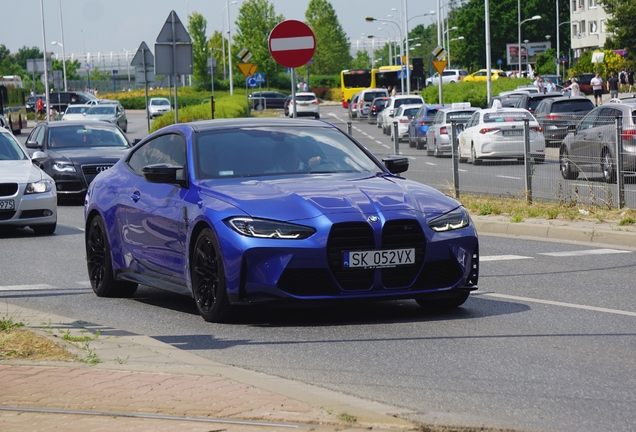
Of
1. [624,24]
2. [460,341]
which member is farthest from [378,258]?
[624,24]

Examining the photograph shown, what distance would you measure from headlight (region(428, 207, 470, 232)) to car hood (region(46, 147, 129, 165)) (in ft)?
47.2

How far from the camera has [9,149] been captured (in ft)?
58.3

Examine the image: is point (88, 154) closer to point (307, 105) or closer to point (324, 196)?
point (324, 196)

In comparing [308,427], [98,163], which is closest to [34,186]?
[98,163]

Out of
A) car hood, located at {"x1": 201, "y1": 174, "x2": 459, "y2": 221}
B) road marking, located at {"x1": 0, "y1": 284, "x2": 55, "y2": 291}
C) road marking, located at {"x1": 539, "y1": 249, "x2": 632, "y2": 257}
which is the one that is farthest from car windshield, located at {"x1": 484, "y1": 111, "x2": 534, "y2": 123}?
car hood, located at {"x1": 201, "y1": 174, "x2": 459, "y2": 221}

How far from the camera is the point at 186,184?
8734mm

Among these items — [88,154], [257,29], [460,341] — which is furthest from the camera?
[257,29]

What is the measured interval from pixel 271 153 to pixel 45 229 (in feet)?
28.9

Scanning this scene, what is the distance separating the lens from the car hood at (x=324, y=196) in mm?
7793

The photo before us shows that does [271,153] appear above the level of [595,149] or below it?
above

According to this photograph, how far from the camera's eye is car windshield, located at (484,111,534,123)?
24922mm

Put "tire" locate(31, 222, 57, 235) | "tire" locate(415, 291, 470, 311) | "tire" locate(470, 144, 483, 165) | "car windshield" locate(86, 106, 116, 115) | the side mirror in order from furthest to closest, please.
A: "car windshield" locate(86, 106, 116, 115) < "tire" locate(470, 144, 483, 165) < "tire" locate(31, 222, 57, 235) < the side mirror < "tire" locate(415, 291, 470, 311)

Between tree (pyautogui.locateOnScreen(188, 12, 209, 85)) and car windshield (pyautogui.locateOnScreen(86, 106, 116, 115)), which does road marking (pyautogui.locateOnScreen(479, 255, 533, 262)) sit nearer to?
car windshield (pyautogui.locateOnScreen(86, 106, 116, 115))

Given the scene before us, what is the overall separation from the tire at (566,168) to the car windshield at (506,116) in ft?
24.8
